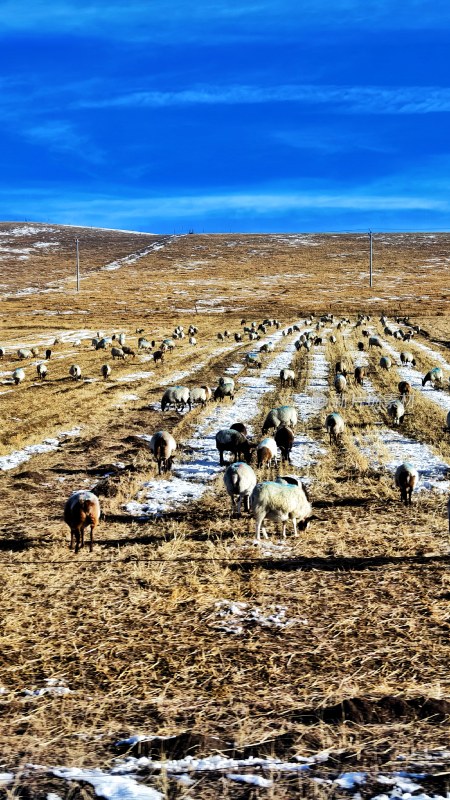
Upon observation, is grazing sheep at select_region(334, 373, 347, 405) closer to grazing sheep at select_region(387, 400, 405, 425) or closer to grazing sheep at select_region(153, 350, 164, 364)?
grazing sheep at select_region(387, 400, 405, 425)

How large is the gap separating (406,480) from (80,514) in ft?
19.8

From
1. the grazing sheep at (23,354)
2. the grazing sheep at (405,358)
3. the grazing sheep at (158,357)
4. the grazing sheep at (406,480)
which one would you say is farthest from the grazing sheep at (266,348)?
the grazing sheep at (406,480)

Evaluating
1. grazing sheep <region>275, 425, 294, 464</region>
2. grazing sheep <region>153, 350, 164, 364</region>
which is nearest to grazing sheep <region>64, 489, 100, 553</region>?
grazing sheep <region>275, 425, 294, 464</region>

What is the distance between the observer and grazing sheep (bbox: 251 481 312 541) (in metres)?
9.33

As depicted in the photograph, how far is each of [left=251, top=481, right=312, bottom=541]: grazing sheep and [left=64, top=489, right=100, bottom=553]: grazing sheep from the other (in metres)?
2.46

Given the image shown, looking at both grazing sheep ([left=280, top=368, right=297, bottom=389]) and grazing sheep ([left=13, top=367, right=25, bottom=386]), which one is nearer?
grazing sheep ([left=280, top=368, right=297, bottom=389])

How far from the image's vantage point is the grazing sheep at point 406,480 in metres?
11.2

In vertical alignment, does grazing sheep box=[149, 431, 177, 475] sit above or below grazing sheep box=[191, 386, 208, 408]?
below

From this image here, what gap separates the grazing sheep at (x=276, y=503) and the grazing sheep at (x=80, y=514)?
2.46 metres

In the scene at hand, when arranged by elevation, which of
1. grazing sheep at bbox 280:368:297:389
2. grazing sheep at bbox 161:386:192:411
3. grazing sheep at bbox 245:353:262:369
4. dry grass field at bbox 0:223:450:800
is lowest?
dry grass field at bbox 0:223:450:800

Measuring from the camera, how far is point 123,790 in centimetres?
414

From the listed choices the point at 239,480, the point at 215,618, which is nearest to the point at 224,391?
the point at 239,480

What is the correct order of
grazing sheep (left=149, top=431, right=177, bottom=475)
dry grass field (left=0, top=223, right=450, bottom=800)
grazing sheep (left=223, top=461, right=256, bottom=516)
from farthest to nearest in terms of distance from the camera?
1. grazing sheep (left=149, top=431, right=177, bottom=475)
2. grazing sheep (left=223, top=461, right=256, bottom=516)
3. dry grass field (left=0, top=223, right=450, bottom=800)

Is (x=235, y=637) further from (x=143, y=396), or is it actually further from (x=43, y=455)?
(x=143, y=396)
